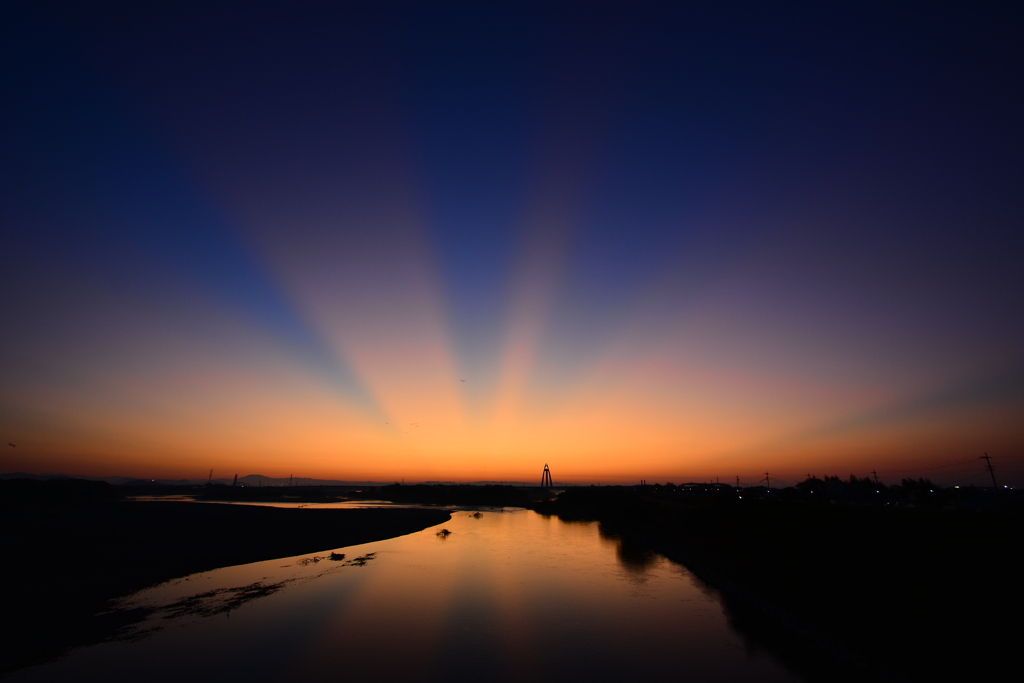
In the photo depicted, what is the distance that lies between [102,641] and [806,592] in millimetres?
30101

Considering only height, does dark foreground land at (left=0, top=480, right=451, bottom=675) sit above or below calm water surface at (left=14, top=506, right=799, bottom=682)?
above

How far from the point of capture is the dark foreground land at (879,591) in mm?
14586

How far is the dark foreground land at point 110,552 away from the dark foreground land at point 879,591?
26.2 metres

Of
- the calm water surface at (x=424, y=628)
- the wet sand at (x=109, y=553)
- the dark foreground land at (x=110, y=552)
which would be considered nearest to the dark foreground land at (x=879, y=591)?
the calm water surface at (x=424, y=628)

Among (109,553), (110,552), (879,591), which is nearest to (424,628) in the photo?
(879,591)

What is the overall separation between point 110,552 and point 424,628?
2420 cm

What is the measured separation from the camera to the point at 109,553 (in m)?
27.6

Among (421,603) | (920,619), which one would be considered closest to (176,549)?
(421,603)

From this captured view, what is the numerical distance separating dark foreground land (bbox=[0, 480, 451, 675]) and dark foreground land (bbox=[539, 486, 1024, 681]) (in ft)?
85.8

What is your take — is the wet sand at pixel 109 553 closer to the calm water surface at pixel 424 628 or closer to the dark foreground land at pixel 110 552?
the dark foreground land at pixel 110 552

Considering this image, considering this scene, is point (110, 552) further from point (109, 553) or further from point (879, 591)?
point (879, 591)

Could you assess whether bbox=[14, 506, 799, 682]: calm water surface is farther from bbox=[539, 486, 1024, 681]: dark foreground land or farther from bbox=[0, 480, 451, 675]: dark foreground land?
bbox=[539, 486, 1024, 681]: dark foreground land

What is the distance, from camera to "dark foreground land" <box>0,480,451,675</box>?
637 inches

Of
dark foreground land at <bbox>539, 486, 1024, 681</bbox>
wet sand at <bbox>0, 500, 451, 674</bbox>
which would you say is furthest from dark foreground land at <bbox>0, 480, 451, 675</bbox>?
dark foreground land at <bbox>539, 486, 1024, 681</bbox>
